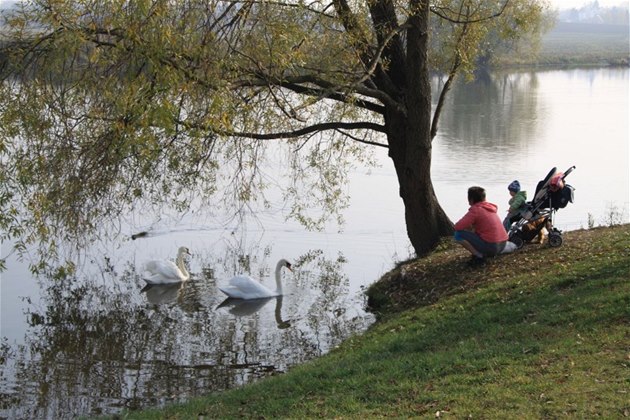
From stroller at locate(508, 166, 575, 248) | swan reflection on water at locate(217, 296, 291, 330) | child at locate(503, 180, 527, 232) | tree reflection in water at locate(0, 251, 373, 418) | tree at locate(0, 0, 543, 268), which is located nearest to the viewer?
tree at locate(0, 0, 543, 268)

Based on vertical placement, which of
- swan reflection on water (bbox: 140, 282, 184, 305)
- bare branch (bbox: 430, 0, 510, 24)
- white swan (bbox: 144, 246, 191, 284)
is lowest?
swan reflection on water (bbox: 140, 282, 184, 305)

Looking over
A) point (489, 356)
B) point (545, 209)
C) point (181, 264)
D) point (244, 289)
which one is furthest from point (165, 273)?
point (489, 356)

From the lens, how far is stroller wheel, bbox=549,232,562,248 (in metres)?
14.6

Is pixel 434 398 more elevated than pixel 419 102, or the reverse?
pixel 419 102

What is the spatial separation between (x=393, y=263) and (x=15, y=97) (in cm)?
932

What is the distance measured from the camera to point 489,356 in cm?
953

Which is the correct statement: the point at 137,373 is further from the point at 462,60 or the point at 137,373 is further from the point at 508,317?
the point at 462,60

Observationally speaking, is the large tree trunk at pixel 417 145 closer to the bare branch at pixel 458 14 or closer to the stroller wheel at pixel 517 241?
the bare branch at pixel 458 14

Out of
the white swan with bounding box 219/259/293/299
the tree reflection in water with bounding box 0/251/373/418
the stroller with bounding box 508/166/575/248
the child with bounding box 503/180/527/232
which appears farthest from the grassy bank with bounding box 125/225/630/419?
the white swan with bounding box 219/259/293/299

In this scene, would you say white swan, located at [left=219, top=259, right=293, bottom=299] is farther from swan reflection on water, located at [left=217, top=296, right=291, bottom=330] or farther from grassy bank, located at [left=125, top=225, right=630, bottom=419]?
grassy bank, located at [left=125, top=225, right=630, bottom=419]

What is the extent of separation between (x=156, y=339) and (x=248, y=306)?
8.27 feet

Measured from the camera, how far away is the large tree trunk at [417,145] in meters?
16.8

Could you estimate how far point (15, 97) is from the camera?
40.2 ft

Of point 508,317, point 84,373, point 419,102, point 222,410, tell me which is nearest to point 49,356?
point 84,373
